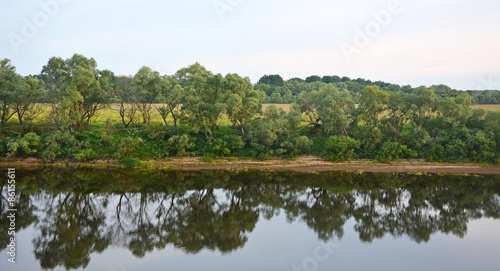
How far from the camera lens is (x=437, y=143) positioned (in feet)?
114

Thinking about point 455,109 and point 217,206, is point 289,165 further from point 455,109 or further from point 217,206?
point 455,109

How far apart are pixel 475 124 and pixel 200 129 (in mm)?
27025

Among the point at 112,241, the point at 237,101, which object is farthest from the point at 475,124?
the point at 112,241

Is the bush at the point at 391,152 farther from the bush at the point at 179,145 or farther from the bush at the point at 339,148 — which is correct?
the bush at the point at 179,145

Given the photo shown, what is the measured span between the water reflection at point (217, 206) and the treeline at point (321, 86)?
2601 cm

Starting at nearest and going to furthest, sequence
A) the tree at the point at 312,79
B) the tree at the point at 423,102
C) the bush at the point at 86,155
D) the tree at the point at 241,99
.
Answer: the bush at the point at 86,155, the tree at the point at 241,99, the tree at the point at 423,102, the tree at the point at 312,79

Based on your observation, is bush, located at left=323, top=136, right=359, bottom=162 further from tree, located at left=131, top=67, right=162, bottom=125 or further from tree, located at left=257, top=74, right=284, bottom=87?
tree, located at left=257, top=74, right=284, bottom=87

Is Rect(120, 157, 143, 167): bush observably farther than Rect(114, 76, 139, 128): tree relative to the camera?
No

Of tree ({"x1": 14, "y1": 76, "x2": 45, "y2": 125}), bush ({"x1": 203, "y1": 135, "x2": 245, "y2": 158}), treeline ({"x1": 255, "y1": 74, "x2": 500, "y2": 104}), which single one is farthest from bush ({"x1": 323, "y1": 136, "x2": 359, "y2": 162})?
tree ({"x1": 14, "y1": 76, "x2": 45, "y2": 125})

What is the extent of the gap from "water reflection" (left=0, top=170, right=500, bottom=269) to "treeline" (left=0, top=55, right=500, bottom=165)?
12.6 ft

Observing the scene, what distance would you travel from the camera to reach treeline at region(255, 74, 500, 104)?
5688 centimetres

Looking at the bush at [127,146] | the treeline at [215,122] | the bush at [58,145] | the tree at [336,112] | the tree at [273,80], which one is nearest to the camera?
the bush at [58,145]

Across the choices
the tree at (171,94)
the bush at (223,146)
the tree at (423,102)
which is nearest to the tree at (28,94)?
the tree at (171,94)

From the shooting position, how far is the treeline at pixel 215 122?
33.4m
